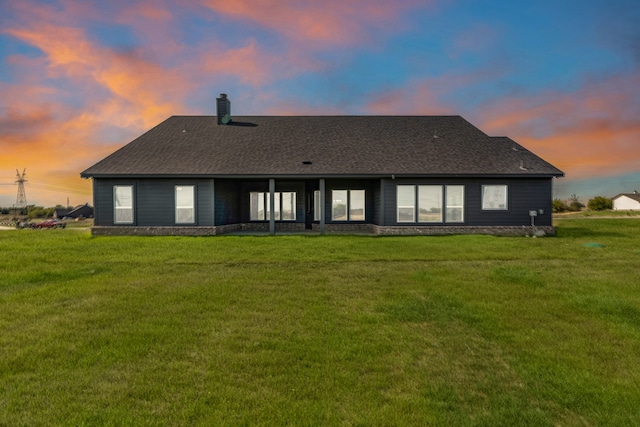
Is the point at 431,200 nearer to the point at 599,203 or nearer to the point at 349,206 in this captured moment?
the point at 349,206

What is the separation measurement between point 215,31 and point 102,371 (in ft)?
49.6

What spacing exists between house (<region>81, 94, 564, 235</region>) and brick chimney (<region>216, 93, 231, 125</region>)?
1.92m

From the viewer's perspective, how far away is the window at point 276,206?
2105 centimetres

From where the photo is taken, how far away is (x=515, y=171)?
60.6ft

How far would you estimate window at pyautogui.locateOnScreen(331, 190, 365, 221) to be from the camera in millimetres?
20625

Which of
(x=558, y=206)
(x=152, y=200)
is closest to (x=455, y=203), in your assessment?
(x=152, y=200)

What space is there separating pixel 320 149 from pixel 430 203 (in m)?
6.48

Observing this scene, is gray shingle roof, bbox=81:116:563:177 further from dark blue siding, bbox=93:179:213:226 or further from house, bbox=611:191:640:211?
house, bbox=611:191:640:211

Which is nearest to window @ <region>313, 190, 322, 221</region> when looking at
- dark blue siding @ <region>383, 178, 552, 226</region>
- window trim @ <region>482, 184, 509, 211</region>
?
dark blue siding @ <region>383, 178, 552, 226</region>

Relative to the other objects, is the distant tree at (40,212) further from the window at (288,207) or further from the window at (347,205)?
the window at (347,205)

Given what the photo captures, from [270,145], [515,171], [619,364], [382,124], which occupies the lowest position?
[619,364]

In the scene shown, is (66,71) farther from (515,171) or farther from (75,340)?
(515,171)

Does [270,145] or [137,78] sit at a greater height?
[137,78]

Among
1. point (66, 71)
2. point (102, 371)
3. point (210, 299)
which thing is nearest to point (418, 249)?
point (210, 299)
